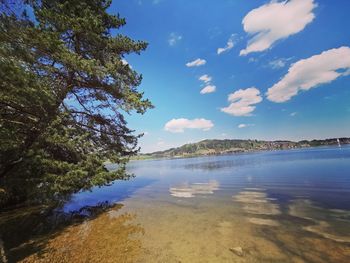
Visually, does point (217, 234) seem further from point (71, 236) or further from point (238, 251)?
point (71, 236)

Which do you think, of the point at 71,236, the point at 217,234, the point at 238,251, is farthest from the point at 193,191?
the point at 238,251

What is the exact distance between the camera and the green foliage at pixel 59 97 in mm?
7516

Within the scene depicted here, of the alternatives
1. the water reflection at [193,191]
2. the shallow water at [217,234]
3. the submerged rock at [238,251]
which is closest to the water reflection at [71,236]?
the shallow water at [217,234]

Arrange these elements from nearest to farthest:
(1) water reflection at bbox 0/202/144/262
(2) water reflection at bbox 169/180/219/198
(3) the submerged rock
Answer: (3) the submerged rock, (1) water reflection at bbox 0/202/144/262, (2) water reflection at bbox 169/180/219/198

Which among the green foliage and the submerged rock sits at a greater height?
the green foliage

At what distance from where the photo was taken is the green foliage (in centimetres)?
752

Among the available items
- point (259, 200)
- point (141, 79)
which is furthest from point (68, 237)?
point (259, 200)

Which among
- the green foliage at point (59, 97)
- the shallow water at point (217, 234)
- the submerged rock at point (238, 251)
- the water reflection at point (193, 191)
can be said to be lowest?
the submerged rock at point (238, 251)

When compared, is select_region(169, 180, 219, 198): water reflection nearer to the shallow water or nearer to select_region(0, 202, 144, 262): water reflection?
the shallow water

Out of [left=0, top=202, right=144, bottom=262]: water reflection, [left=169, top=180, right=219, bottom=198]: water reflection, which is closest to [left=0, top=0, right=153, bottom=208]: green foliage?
[left=0, top=202, right=144, bottom=262]: water reflection

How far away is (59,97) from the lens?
10961 millimetres

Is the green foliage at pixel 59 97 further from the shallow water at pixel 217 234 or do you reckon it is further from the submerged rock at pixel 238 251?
the submerged rock at pixel 238 251

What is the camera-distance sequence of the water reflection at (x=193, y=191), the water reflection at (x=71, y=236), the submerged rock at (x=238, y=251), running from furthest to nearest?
the water reflection at (x=193, y=191) < the water reflection at (x=71, y=236) < the submerged rock at (x=238, y=251)

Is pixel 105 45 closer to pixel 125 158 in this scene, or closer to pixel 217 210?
pixel 125 158
